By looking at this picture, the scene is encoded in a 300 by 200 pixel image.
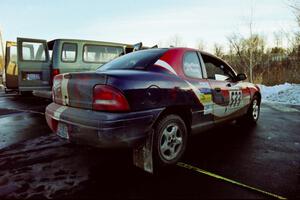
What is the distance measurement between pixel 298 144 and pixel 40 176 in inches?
156

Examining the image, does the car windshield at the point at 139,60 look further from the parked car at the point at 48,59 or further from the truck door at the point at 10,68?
the truck door at the point at 10,68

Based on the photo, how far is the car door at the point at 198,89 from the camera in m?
3.32

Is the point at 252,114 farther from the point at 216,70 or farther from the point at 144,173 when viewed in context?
the point at 144,173

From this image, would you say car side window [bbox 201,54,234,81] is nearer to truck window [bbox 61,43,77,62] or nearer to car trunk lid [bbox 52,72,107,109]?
car trunk lid [bbox 52,72,107,109]

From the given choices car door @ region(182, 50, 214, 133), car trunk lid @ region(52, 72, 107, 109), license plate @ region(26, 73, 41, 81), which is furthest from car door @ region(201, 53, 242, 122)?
license plate @ region(26, 73, 41, 81)

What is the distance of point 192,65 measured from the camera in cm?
351

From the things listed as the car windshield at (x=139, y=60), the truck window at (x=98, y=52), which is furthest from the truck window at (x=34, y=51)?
the car windshield at (x=139, y=60)

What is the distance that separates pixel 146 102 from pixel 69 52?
5.91 metres

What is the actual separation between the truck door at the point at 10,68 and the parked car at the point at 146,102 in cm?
809

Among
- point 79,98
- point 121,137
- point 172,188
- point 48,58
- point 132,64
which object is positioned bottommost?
point 172,188

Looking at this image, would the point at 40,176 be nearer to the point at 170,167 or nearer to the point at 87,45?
the point at 170,167

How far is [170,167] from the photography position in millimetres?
3023

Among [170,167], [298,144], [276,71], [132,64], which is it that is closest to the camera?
[170,167]

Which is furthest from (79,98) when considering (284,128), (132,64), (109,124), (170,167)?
(284,128)
